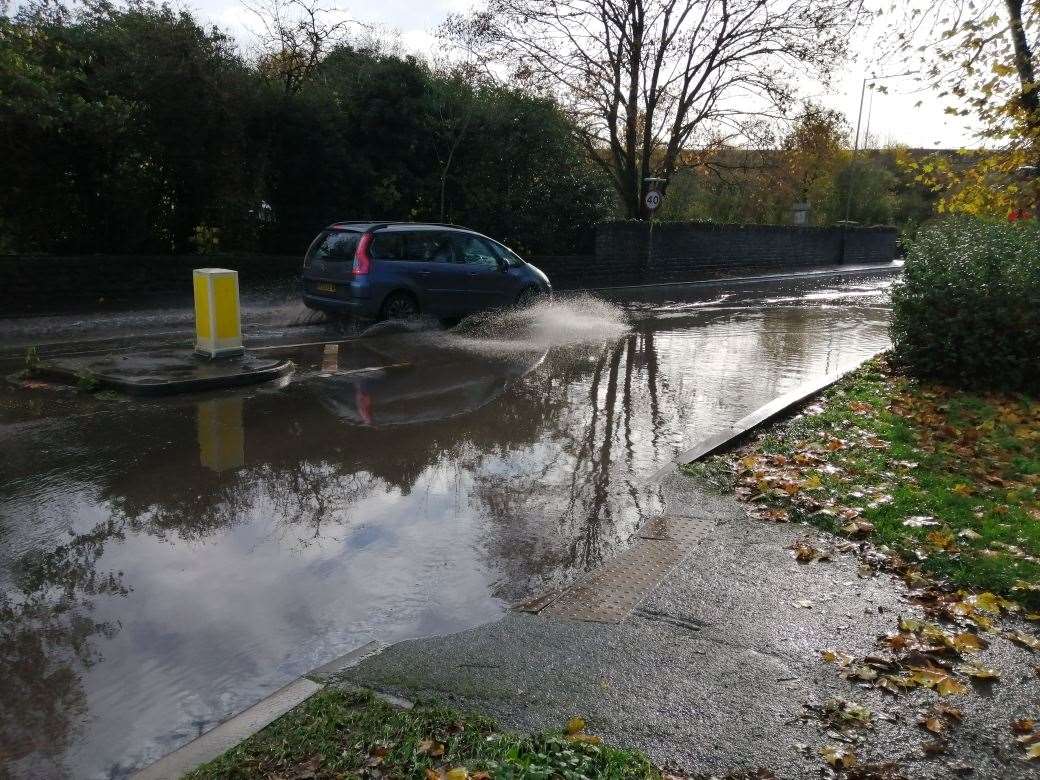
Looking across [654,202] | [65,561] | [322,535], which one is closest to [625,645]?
[322,535]

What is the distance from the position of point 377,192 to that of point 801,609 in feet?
51.4

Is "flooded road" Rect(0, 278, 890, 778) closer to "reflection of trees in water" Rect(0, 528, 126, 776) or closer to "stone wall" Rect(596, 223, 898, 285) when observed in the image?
"reflection of trees in water" Rect(0, 528, 126, 776)

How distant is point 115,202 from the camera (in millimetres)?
14922

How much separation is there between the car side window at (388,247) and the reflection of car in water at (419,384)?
1484mm

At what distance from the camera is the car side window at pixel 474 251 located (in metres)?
14.0

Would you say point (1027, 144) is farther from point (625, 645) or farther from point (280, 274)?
point (280, 274)

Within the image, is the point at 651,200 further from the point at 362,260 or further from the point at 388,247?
the point at 362,260

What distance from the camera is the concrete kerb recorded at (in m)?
3.02

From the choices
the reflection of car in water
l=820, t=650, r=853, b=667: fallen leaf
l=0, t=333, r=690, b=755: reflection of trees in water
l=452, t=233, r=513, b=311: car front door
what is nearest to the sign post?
l=452, t=233, r=513, b=311: car front door

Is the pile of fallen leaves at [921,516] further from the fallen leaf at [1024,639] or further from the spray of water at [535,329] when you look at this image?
the spray of water at [535,329]

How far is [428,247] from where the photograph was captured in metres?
13.6

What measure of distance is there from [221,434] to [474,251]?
7.59m

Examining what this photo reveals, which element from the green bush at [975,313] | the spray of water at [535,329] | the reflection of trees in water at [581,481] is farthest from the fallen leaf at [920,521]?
the spray of water at [535,329]

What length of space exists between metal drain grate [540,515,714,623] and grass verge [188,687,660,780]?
1.14m
